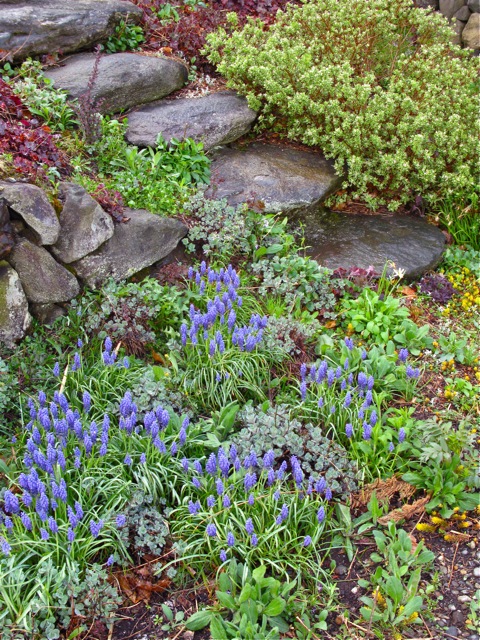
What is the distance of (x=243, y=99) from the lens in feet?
21.9

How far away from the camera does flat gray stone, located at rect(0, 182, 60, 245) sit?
4.37 m

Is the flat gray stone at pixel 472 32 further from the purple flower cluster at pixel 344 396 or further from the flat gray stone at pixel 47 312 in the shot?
the flat gray stone at pixel 47 312

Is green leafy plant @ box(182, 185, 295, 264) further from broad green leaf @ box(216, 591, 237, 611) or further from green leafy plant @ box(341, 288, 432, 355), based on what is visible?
broad green leaf @ box(216, 591, 237, 611)

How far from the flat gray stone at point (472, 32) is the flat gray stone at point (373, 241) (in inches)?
165

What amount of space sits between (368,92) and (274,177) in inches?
44.3

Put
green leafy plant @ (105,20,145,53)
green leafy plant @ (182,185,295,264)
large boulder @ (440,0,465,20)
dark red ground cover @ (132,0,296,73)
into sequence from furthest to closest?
large boulder @ (440,0,465,20), dark red ground cover @ (132,0,296,73), green leafy plant @ (105,20,145,53), green leafy plant @ (182,185,295,264)

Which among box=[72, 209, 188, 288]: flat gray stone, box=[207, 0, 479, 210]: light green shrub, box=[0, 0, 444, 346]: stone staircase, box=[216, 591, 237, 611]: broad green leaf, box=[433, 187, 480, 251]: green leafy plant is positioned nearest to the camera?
box=[216, 591, 237, 611]: broad green leaf

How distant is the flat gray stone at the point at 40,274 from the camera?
4.41m

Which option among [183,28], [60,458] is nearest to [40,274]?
[60,458]

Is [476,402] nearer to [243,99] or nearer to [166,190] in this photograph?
[166,190]

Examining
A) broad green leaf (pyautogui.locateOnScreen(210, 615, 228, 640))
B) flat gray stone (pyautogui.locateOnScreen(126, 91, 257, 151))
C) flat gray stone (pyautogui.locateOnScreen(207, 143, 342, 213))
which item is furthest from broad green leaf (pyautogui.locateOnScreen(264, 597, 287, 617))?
flat gray stone (pyautogui.locateOnScreen(126, 91, 257, 151))

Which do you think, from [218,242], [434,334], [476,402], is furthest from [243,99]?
[476,402]

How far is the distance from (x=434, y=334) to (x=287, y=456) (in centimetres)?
202

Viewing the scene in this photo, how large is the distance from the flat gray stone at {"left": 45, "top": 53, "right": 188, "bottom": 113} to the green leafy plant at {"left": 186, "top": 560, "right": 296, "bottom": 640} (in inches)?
176
